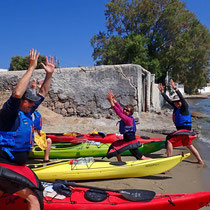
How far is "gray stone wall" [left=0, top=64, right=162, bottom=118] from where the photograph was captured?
805cm

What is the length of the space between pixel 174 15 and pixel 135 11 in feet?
10.5

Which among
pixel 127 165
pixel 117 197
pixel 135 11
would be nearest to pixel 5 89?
pixel 127 165

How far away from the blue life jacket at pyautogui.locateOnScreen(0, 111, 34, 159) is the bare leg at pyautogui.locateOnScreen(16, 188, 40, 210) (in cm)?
30

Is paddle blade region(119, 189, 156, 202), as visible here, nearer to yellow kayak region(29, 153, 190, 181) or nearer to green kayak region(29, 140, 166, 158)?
yellow kayak region(29, 153, 190, 181)

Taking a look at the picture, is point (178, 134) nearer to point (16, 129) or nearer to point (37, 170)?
point (37, 170)

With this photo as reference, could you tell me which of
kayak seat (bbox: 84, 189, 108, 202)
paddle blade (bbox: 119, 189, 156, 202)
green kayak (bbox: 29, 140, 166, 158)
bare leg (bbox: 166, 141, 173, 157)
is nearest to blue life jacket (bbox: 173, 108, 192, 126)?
bare leg (bbox: 166, 141, 173, 157)

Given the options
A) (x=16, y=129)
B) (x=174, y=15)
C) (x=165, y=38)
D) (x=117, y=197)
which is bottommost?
(x=117, y=197)

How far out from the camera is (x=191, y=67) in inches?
760

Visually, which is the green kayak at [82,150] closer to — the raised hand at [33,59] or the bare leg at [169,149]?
the bare leg at [169,149]

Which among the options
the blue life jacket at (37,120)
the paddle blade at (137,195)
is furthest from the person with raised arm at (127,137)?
the blue life jacket at (37,120)

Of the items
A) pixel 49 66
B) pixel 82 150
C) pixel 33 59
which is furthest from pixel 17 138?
pixel 82 150

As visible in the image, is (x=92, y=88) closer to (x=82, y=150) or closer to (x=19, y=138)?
(x=82, y=150)

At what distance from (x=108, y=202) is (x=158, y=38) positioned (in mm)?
16635

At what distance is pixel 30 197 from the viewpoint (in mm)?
1826
